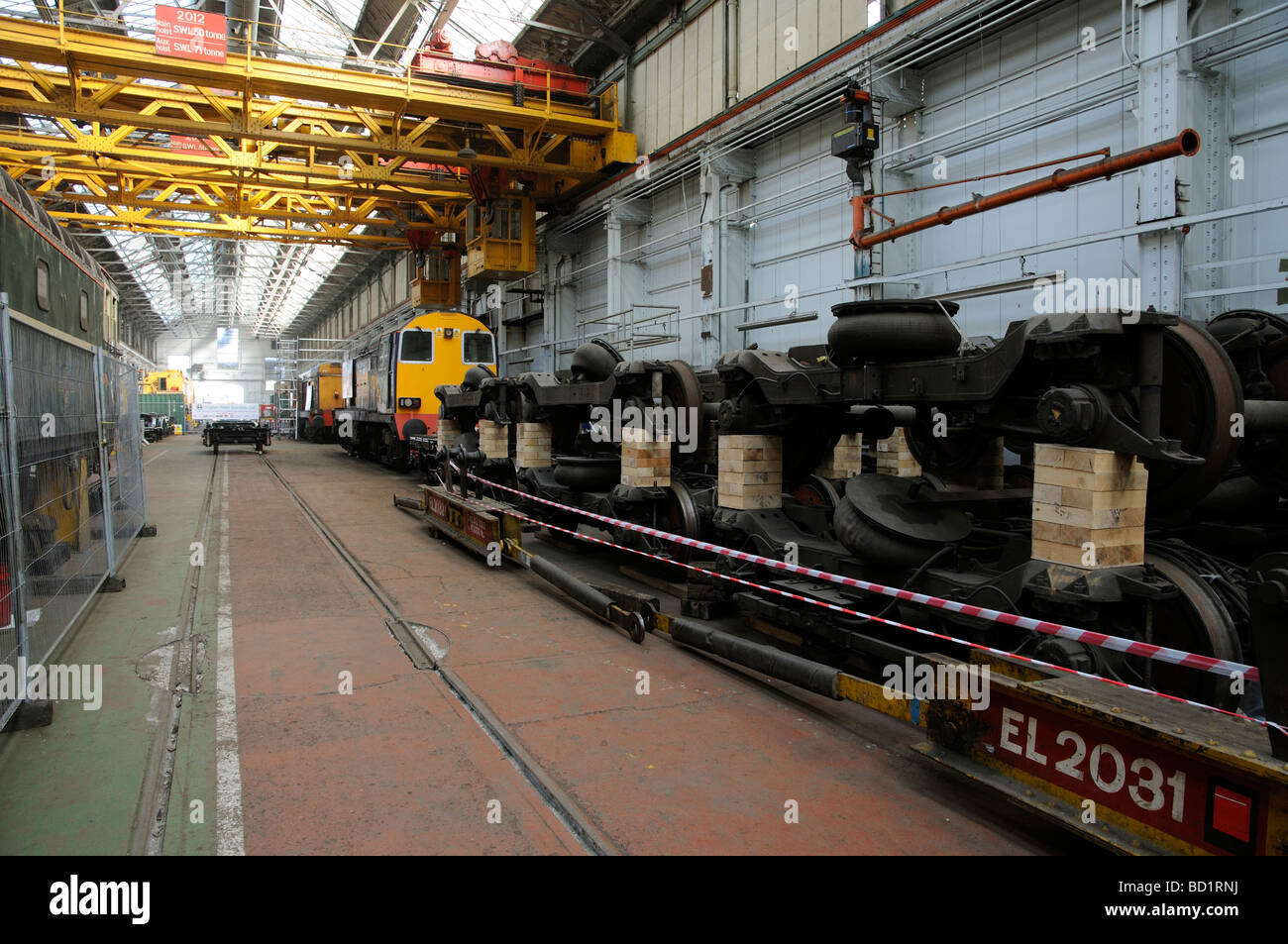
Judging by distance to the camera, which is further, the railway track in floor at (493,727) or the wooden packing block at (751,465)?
the wooden packing block at (751,465)

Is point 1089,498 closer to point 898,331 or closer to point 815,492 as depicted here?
point 898,331

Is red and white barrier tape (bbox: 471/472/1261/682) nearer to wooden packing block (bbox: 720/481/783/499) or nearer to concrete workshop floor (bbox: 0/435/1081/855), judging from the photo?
concrete workshop floor (bbox: 0/435/1081/855)

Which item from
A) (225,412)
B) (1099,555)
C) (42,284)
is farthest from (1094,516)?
(225,412)

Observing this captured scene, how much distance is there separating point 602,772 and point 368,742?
120 centimetres

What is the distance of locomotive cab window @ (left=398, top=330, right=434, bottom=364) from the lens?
17.1 meters

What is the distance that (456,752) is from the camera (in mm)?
3723

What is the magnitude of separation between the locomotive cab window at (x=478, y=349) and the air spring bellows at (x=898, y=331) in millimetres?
13978

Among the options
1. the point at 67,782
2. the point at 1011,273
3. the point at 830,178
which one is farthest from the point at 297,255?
the point at 67,782

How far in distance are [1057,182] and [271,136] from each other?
1474 centimetres

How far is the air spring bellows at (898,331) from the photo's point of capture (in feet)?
15.7

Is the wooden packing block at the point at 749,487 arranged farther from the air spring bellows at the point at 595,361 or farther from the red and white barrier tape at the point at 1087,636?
the air spring bellows at the point at 595,361

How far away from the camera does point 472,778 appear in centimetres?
345


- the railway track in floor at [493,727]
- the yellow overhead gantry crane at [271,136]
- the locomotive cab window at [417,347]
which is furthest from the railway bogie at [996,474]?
the yellow overhead gantry crane at [271,136]
